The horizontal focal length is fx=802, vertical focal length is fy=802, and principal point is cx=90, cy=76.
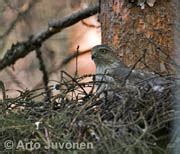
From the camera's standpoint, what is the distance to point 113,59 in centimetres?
397

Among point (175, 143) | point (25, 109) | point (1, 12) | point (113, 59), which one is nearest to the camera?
point (175, 143)

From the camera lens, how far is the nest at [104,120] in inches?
108

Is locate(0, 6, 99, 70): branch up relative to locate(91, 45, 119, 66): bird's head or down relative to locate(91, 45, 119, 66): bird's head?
up

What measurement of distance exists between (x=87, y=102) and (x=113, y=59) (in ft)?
3.11

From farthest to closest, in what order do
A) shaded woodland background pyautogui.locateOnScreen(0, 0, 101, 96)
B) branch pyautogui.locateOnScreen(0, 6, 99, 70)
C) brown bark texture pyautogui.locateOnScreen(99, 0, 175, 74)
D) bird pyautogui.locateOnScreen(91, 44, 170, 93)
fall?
shaded woodland background pyautogui.locateOnScreen(0, 0, 101, 96) → branch pyautogui.locateOnScreen(0, 6, 99, 70) → brown bark texture pyautogui.locateOnScreen(99, 0, 175, 74) → bird pyautogui.locateOnScreen(91, 44, 170, 93)

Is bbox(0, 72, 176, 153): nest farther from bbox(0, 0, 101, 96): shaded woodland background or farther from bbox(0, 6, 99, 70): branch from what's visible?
bbox(0, 0, 101, 96): shaded woodland background

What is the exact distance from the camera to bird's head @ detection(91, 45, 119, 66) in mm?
3979

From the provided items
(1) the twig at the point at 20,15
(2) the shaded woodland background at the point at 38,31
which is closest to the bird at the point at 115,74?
(2) the shaded woodland background at the point at 38,31

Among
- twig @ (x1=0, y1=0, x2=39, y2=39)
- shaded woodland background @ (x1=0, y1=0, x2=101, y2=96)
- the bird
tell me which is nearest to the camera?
the bird

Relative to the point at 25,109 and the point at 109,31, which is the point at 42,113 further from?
the point at 109,31

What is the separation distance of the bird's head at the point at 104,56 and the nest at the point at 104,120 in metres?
0.78

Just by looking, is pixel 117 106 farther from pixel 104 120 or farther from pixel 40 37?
pixel 40 37

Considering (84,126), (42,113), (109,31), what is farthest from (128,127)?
(109,31)

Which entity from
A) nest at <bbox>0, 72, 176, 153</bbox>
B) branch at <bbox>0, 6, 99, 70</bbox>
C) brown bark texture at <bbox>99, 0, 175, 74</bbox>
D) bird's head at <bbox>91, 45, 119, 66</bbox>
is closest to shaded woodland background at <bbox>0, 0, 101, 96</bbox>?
branch at <bbox>0, 6, 99, 70</bbox>
